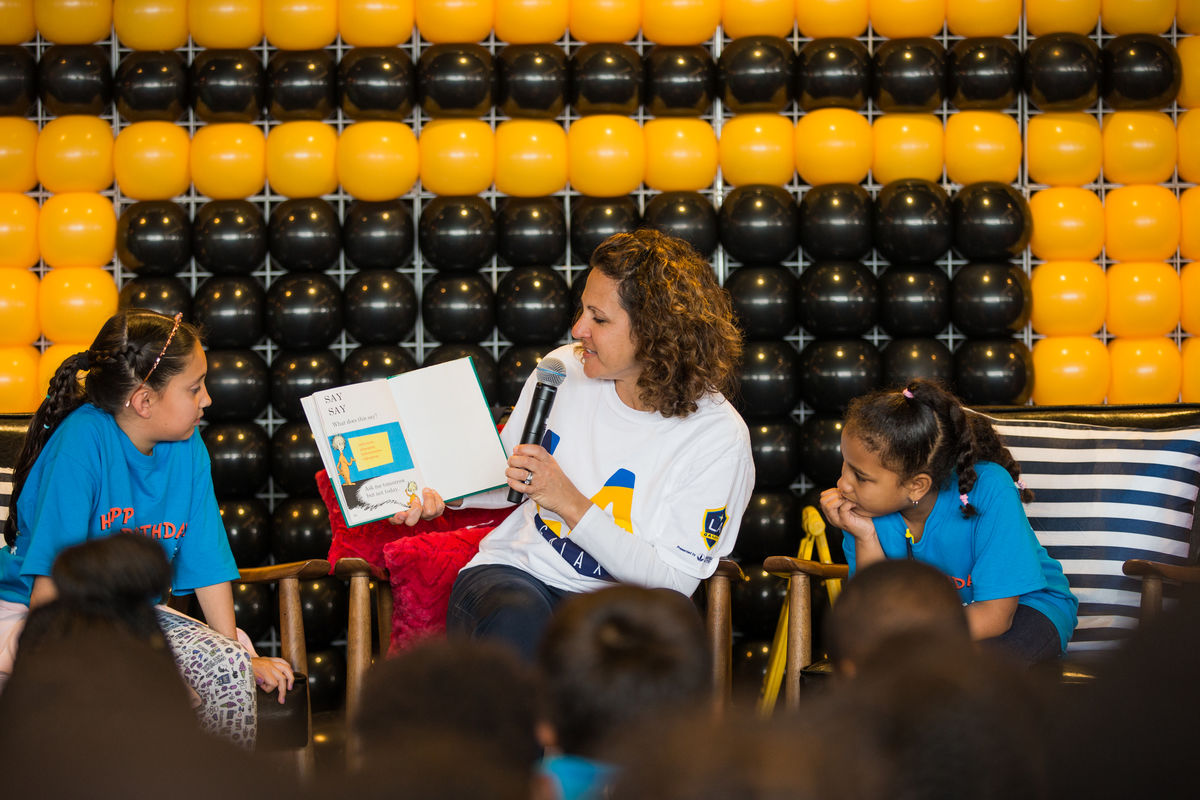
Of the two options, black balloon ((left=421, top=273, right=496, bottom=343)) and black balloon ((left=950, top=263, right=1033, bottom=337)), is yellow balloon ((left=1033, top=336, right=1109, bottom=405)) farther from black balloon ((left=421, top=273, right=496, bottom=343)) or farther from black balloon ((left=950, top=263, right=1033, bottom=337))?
black balloon ((left=421, top=273, right=496, bottom=343))

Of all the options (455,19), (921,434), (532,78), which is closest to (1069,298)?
(921,434)

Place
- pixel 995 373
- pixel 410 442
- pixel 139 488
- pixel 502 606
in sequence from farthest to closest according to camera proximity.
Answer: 1. pixel 995 373
2. pixel 410 442
3. pixel 139 488
4. pixel 502 606

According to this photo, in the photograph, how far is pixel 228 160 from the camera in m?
3.60

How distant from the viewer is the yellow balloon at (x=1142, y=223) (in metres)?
3.55

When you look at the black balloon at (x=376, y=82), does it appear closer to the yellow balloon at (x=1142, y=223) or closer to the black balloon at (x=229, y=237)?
the black balloon at (x=229, y=237)

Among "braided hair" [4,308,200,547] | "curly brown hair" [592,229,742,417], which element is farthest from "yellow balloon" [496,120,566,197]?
"braided hair" [4,308,200,547]

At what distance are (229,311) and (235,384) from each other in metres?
0.24

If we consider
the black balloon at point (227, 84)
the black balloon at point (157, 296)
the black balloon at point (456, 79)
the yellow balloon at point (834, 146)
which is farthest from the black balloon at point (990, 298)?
the black balloon at point (157, 296)

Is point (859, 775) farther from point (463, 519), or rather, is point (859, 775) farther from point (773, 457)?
point (773, 457)

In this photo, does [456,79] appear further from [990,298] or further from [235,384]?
[990,298]

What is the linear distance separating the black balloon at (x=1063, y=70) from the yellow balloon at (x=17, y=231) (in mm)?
3400

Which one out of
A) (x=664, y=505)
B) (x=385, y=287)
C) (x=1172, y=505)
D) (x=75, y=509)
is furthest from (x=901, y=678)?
(x=385, y=287)

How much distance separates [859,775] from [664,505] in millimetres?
1472

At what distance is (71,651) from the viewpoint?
43.7 inches
